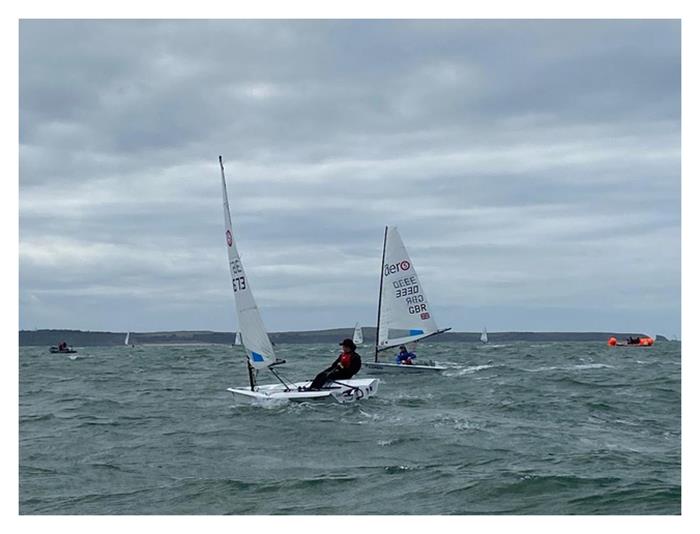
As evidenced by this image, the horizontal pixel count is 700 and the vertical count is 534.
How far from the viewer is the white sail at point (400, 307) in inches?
1682

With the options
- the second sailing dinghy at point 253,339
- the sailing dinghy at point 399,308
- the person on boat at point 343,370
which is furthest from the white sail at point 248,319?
the sailing dinghy at point 399,308

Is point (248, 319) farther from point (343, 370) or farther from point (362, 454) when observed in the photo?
point (362, 454)

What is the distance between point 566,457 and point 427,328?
2695 cm

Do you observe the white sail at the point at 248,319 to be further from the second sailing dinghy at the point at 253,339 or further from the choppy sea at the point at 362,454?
the choppy sea at the point at 362,454

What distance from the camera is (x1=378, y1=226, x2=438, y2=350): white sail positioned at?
42719 millimetres

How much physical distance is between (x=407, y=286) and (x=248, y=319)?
59.9 ft

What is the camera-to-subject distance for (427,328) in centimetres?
4281

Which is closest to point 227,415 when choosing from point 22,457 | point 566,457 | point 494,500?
point 22,457

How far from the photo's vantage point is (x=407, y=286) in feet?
141

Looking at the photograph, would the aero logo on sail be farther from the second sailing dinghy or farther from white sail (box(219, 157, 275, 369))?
white sail (box(219, 157, 275, 369))

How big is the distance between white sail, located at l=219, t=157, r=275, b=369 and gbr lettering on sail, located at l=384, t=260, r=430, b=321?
17.8 metres

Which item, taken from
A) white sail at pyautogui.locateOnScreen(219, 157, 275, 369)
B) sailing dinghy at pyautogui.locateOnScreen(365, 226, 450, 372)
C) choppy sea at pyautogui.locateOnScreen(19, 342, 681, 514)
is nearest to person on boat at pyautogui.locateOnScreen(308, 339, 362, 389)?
choppy sea at pyautogui.locateOnScreen(19, 342, 681, 514)

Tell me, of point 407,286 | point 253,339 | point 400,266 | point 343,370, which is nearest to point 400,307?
point 407,286
